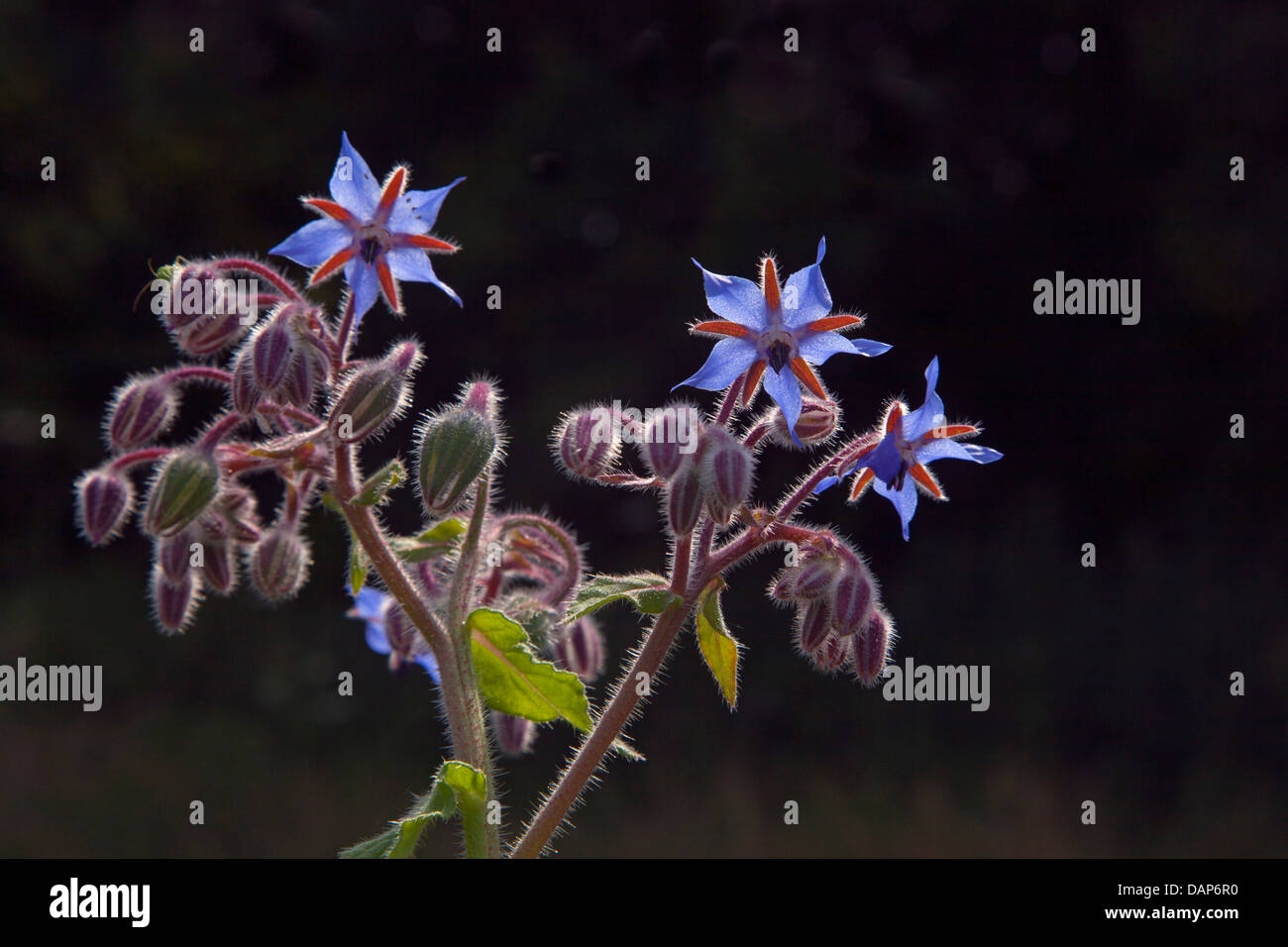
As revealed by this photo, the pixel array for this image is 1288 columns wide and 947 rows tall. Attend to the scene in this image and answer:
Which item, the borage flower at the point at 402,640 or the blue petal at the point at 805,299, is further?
the borage flower at the point at 402,640

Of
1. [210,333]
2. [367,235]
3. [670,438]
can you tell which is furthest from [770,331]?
[210,333]

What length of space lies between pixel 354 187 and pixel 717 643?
1.66 ft

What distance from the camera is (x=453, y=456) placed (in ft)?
3.40

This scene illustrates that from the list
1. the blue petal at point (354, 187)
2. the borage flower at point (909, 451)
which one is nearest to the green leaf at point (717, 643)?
the borage flower at point (909, 451)

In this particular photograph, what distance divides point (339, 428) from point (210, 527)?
0.22 meters

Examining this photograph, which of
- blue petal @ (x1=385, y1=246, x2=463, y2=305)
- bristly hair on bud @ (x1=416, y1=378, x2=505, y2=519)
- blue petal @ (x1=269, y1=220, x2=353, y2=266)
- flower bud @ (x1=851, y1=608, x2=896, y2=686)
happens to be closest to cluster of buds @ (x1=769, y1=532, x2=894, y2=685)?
flower bud @ (x1=851, y1=608, x2=896, y2=686)

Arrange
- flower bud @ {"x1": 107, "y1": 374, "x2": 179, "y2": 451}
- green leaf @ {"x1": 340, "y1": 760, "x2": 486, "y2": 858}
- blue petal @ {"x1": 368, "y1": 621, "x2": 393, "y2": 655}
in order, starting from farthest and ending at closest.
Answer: blue petal @ {"x1": 368, "y1": 621, "x2": 393, "y2": 655} → flower bud @ {"x1": 107, "y1": 374, "x2": 179, "y2": 451} → green leaf @ {"x1": 340, "y1": 760, "x2": 486, "y2": 858}

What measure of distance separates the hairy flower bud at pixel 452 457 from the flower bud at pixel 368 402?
41 millimetres

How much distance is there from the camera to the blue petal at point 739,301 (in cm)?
106

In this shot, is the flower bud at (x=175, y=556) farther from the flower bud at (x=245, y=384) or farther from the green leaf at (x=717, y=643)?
the green leaf at (x=717, y=643)

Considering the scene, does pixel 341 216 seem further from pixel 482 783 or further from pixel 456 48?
pixel 456 48

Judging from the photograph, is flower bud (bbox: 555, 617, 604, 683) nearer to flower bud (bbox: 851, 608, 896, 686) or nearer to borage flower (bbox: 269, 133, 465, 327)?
flower bud (bbox: 851, 608, 896, 686)

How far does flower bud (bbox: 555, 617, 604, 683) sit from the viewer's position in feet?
4.31
